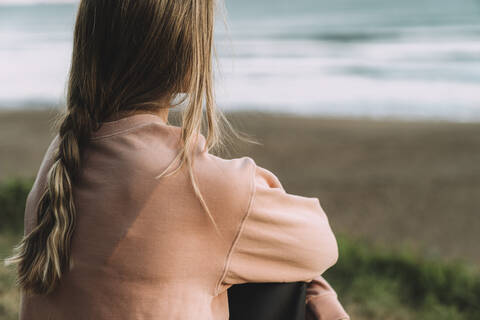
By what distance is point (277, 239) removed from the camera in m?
1.17

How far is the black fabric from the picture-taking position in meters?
1.32

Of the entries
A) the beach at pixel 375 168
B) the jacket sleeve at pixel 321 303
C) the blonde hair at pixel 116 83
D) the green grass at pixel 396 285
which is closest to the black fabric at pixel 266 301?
the jacket sleeve at pixel 321 303

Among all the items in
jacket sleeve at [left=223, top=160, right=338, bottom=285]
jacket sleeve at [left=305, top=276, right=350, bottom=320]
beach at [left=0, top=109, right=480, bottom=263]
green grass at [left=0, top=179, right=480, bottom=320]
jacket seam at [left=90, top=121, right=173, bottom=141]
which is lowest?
beach at [left=0, top=109, right=480, bottom=263]

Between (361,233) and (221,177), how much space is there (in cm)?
342

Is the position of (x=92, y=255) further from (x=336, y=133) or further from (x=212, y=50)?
(x=336, y=133)

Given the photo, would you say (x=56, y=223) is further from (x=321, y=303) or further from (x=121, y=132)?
(x=321, y=303)

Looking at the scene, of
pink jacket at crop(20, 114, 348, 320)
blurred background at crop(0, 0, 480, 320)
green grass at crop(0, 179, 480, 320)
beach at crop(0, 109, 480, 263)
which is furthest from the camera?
beach at crop(0, 109, 480, 263)

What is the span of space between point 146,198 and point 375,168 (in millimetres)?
4868

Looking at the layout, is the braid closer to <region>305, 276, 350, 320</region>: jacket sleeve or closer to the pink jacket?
the pink jacket

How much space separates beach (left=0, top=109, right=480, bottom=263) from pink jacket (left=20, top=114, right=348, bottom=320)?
2.50m

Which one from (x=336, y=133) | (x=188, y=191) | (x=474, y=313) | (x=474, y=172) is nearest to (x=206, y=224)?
(x=188, y=191)

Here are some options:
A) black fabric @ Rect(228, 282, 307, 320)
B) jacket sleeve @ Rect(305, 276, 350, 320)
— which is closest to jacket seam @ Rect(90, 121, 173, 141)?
black fabric @ Rect(228, 282, 307, 320)

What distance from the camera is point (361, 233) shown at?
4.31 m

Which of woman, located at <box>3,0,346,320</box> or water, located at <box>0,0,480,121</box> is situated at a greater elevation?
woman, located at <box>3,0,346,320</box>
